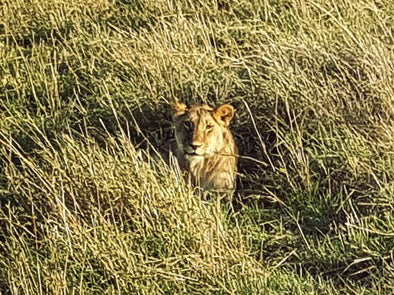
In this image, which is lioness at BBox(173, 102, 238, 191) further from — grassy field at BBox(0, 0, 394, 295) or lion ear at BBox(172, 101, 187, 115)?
grassy field at BBox(0, 0, 394, 295)

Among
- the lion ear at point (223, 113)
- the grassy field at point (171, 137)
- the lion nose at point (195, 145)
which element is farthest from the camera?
the lion ear at point (223, 113)

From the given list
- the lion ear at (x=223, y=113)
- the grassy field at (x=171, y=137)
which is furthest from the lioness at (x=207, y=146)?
the grassy field at (x=171, y=137)

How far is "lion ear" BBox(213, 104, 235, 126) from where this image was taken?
552 cm

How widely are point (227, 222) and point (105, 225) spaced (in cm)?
61

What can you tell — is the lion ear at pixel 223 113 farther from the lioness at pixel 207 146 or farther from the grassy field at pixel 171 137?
the grassy field at pixel 171 137

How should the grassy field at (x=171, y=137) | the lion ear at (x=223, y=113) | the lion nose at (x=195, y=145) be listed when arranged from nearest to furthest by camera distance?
the grassy field at (x=171, y=137)
the lion nose at (x=195, y=145)
the lion ear at (x=223, y=113)

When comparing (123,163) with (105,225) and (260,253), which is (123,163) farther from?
(260,253)

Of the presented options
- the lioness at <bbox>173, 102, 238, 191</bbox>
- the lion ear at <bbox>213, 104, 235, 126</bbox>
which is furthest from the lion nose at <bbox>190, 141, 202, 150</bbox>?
the lion ear at <bbox>213, 104, 235, 126</bbox>

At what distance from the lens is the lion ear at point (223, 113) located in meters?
5.52

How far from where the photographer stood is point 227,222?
16.5ft

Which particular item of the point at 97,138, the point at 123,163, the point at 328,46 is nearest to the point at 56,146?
the point at 97,138

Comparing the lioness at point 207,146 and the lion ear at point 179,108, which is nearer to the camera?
the lioness at point 207,146

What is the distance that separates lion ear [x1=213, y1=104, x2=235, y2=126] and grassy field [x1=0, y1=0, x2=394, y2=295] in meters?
0.18

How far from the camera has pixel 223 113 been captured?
18.2ft
